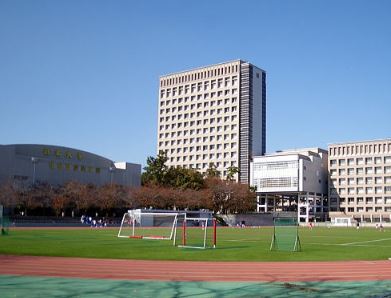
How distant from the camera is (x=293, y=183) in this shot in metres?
148

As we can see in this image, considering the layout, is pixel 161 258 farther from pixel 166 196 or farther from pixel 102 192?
pixel 166 196

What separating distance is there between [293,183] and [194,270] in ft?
443

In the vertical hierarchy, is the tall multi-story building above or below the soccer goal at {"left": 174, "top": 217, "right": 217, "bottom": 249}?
above

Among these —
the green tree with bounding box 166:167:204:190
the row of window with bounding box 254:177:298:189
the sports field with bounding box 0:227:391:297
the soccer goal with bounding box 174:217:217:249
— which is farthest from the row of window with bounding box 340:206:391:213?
the sports field with bounding box 0:227:391:297

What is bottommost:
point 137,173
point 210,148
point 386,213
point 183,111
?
point 386,213

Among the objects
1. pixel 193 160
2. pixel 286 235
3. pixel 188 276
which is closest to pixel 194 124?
pixel 193 160

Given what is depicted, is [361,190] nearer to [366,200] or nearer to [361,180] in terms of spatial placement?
[361,180]

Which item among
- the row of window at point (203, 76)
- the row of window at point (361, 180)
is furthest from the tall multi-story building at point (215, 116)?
the row of window at point (361, 180)

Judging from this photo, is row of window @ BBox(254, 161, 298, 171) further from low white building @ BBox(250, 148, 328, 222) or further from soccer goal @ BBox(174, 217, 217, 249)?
soccer goal @ BBox(174, 217, 217, 249)

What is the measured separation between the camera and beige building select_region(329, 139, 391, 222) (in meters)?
147

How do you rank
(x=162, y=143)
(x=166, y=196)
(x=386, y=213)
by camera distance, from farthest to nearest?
1. (x=162, y=143)
2. (x=386, y=213)
3. (x=166, y=196)

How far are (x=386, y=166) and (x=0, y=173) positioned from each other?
113 m

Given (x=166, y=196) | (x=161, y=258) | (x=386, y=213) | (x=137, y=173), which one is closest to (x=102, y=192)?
(x=166, y=196)

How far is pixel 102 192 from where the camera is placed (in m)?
89.1
